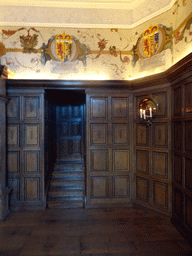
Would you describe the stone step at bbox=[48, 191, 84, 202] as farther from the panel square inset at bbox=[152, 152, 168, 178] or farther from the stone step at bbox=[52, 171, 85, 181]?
the panel square inset at bbox=[152, 152, 168, 178]

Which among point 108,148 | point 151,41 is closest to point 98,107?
point 108,148

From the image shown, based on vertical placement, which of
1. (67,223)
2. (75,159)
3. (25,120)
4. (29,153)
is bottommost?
(67,223)

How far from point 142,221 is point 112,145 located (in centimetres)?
160

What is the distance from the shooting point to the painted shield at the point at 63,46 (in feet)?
13.2

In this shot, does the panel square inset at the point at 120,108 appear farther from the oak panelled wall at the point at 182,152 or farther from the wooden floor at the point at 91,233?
the wooden floor at the point at 91,233

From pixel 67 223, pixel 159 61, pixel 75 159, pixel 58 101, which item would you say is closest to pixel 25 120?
pixel 58 101

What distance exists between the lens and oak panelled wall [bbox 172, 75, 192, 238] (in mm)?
2855

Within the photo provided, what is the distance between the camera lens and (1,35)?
3975mm

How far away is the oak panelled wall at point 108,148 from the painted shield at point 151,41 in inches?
37.8

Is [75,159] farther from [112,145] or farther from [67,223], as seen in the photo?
[67,223]

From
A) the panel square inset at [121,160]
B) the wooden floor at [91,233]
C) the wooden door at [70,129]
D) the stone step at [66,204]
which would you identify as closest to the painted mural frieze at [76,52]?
the wooden door at [70,129]

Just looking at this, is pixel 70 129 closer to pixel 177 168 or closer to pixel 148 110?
pixel 148 110

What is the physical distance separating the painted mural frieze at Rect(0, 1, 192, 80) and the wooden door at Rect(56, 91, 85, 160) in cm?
132

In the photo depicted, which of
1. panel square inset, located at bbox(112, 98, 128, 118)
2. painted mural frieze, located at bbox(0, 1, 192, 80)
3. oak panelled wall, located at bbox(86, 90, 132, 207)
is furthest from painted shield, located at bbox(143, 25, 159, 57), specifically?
panel square inset, located at bbox(112, 98, 128, 118)
